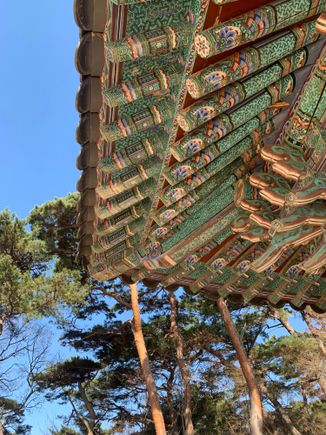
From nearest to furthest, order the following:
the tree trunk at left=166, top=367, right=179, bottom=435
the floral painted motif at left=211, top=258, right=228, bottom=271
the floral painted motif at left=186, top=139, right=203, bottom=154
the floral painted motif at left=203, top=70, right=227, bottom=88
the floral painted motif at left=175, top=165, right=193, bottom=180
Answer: the floral painted motif at left=203, top=70, right=227, bottom=88 → the floral painted motif at left=186, top=139, right=203, bottom=154 → the floral painted motif at left=175, top=165, right=193, bottom=180 → the floral painted motif at left=211, top=258, right=228, bottom=271 → the tree trunk at left=166, top=367, right=179, bottom=435

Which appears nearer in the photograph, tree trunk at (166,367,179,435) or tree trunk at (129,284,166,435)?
tree trunk at (129,284,166,435)

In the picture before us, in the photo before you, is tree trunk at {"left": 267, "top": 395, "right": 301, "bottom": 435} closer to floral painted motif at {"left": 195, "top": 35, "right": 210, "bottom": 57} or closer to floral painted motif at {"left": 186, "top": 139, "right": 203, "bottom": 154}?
floral painted motif at {"left": 186, "top": 139, "right": 203, "bottom": 154}

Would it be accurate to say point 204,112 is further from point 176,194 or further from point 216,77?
point 176,194

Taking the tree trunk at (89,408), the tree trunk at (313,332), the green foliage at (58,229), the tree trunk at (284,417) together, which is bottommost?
the tree trunk at (284,417)

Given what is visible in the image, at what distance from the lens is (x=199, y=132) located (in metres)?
3.31

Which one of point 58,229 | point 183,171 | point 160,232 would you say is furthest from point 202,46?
point 58,229

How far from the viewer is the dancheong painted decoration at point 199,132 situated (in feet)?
8.48

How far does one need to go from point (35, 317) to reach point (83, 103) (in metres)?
12.7

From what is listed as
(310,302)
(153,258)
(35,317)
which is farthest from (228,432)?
(153,258)

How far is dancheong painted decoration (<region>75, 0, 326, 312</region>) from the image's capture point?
8.48 feet

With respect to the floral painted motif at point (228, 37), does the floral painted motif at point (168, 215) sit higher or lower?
higher

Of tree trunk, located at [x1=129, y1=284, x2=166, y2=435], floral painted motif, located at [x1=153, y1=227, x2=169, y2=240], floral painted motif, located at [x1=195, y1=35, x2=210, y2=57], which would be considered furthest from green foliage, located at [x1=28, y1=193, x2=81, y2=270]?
floral painted motif, located at [x1=195, y1=35, x2=210, y2=57]

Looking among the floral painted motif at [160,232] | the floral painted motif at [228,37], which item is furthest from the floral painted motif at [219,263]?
the floral painted motif at [228,37]

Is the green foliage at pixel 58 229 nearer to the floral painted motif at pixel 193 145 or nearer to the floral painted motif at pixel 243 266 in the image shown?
the floral painted motif at pixel 243 266
